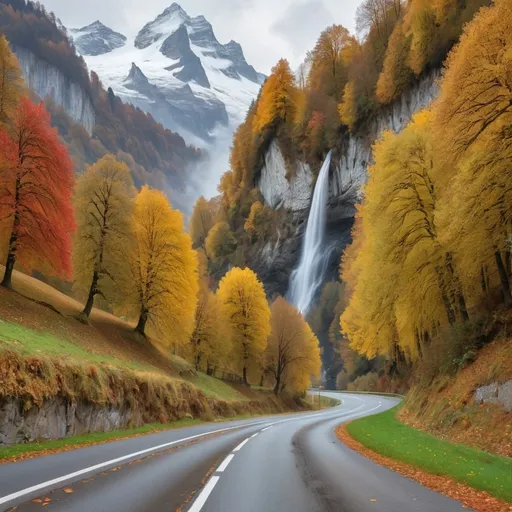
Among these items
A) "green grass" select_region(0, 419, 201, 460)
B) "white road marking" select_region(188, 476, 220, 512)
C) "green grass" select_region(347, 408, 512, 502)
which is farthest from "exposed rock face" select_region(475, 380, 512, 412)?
"green grass" select_region(0, 419, 201, 460)

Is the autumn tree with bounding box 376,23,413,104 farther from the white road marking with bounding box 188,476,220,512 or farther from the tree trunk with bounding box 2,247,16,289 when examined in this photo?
the white road marking with bounding box 188,476,220,512

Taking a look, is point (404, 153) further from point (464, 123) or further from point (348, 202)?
point (348, 202)

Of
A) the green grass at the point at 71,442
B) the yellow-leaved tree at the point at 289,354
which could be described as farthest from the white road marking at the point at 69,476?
the yellow-leaved tree at the point at 289,354

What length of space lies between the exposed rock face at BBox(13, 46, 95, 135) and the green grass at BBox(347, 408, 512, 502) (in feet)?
531

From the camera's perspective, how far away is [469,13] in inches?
1495

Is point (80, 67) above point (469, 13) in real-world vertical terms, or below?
above

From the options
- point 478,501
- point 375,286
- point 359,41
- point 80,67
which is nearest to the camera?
point 478,501

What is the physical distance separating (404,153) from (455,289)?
664 cm

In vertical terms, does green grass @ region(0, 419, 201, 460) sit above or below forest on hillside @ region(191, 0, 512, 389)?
below

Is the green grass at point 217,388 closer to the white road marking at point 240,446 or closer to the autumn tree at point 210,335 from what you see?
the autumn tree at point 210,335

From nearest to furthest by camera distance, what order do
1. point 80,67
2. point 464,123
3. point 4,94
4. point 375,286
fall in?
point 464,123, point 375,286, point 4,94, point 80,67

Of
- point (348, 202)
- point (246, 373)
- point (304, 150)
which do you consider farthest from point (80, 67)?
point (246, 373)

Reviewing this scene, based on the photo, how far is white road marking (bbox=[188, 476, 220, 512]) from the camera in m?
5.82

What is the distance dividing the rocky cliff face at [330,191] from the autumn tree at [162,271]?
28.9 m
